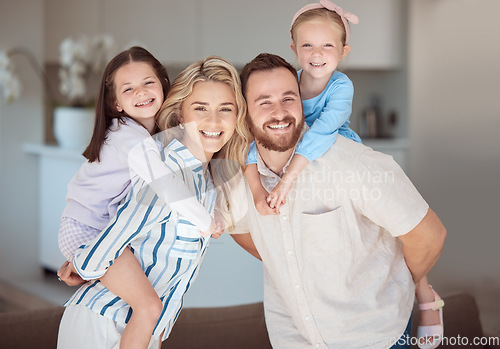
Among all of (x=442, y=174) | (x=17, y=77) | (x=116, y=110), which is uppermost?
(x=17, y=77)

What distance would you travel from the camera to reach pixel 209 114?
41.9 inches

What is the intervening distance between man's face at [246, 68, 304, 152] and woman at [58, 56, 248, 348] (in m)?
0.03

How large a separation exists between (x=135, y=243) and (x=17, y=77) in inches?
102

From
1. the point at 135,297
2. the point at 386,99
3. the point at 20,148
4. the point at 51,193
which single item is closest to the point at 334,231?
the point at 135,297

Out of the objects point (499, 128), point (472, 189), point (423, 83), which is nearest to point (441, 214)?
point (472, 189)

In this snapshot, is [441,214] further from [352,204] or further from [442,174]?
[352,204]

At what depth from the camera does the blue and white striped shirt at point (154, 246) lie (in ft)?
3.22

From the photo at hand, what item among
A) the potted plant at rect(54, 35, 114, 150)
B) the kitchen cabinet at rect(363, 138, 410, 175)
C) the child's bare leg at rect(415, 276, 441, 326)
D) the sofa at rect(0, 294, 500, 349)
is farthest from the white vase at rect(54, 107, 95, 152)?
the child's bare leg at rect(415, 276, 441, 326)

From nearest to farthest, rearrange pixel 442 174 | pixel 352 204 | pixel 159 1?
1. pixel 352 204
2. pixel 442 174
3. pixel 159 1

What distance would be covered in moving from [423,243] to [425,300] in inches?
8.8

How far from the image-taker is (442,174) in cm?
313

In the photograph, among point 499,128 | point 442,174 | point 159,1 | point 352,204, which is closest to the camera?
point 352,204

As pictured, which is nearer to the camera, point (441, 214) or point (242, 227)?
point (242, 227)

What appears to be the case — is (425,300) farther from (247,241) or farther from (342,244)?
(247,241)
